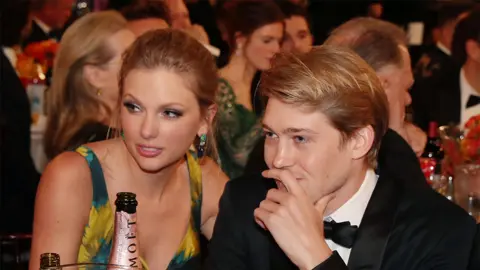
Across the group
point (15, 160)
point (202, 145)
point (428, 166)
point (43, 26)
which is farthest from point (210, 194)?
point (43, 26)

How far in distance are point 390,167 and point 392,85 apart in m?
0.40

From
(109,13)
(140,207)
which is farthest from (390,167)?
(109,13)

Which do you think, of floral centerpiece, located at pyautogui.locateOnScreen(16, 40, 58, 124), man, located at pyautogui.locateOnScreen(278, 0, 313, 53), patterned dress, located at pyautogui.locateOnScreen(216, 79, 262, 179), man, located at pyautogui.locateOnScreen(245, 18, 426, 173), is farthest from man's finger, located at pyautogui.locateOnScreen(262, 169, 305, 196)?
man, located at pyautogui.locateOnScreen(278, 0, 313, 53)

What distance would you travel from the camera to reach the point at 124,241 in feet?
5.29

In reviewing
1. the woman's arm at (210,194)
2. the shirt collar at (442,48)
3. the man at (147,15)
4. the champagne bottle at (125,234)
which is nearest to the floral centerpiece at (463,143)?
the woman's arm at (210,194)

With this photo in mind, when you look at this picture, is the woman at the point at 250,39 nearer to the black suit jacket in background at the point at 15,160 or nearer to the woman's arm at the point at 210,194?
the black suit jacket in background at the point at 15,160

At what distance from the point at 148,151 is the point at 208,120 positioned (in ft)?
0.84

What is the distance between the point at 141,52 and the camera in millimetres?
2188

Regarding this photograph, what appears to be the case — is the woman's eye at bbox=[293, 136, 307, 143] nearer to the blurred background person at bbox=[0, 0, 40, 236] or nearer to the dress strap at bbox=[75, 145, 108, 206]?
the dress strap at bbox=[75, 145, 108, 206]

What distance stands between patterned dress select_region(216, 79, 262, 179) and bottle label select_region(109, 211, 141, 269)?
82.5 inches

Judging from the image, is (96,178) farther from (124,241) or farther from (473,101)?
(473,101)

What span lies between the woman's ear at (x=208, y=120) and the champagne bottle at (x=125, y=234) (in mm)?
695

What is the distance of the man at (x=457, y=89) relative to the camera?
4.32 meters

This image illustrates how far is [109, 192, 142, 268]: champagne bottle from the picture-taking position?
1.61 metres
